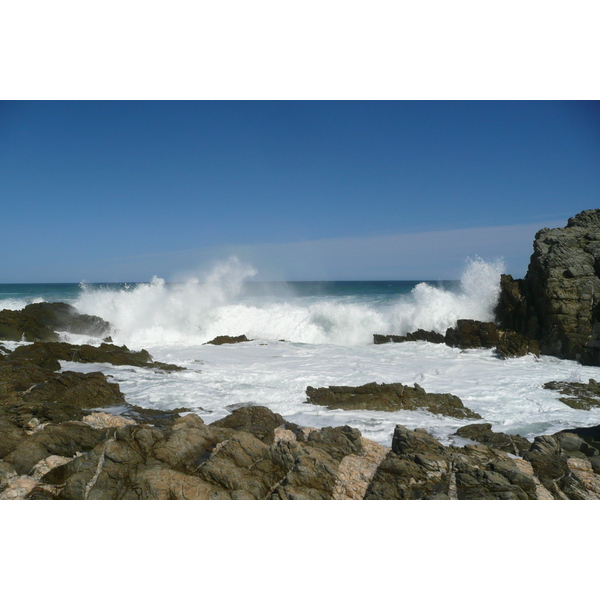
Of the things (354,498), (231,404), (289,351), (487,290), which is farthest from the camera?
(487,290)

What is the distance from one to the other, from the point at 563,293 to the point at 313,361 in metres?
8.28

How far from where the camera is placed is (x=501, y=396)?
8.23 m

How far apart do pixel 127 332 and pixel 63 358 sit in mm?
7102

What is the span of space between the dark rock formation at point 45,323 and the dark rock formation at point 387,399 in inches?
420

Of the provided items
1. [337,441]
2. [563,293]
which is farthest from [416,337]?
[337,441]

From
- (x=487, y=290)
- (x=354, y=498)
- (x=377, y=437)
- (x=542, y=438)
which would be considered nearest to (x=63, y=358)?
(x=377, y=437)

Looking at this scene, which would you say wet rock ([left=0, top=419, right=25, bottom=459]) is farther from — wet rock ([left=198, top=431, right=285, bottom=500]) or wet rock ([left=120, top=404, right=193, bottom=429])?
wet rock ([left=198, top=431, right=285, bottom=500])

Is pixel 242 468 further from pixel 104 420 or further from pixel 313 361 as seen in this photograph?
pixel 313 361

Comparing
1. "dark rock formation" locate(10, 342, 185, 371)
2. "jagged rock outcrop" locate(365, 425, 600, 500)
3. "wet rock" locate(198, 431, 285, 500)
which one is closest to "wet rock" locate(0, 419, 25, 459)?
"wet rock" locate(198, 431, 285, 500)

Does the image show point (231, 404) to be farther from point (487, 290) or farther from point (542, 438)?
point (487, 290)

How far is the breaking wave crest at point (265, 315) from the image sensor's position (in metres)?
16.9

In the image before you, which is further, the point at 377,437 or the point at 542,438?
the point at 377,437

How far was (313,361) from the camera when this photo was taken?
11.7 m

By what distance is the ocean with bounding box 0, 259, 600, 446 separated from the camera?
7.03 meters
